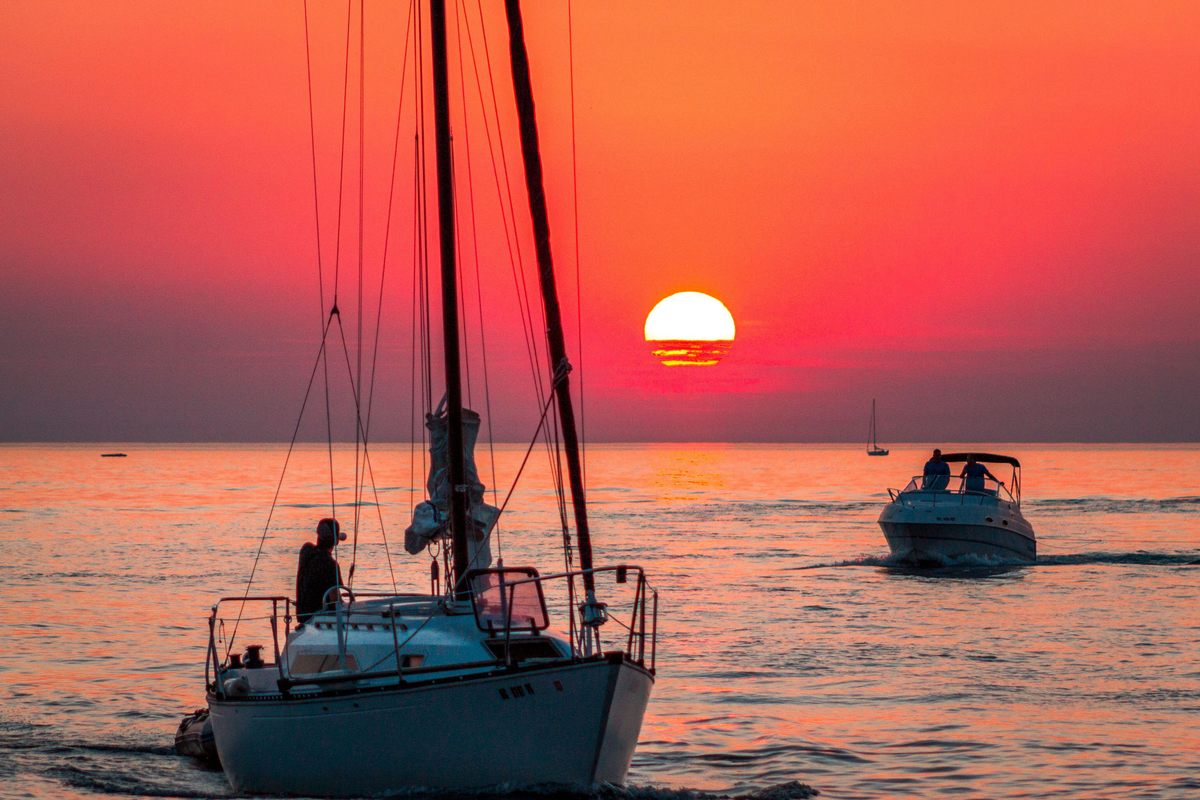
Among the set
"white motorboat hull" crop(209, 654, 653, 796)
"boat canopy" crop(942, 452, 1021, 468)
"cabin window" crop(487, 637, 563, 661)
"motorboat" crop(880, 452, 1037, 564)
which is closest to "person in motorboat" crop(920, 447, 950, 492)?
"motorboat" crop(880, 452, 1037, 564)

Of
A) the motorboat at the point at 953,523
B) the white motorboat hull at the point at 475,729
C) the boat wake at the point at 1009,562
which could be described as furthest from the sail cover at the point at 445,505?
the boat wake at the point at 1009,562

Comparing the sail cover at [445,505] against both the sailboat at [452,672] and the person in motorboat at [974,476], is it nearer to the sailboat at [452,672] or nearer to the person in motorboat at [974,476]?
the sailboat at [452,672]

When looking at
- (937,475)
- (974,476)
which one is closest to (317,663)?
(974,476)

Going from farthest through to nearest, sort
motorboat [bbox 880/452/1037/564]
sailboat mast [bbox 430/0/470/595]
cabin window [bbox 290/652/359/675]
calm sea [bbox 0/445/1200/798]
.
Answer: motorboat [bbox 880/452/1037/564] → calm sea [bbox 0/445/1200/798] → sailboat mast [bbox 430/0/470/595] → cabin window [bbox 290/652/359/675]

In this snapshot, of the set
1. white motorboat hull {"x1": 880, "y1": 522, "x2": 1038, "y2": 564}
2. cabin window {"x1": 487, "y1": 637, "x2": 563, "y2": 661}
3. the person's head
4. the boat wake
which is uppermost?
the person's head

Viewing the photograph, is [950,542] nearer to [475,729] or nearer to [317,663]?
[317,663]

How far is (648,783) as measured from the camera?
61.3 ft

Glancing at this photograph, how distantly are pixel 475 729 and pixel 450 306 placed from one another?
205 inches

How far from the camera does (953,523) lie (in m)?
46.9

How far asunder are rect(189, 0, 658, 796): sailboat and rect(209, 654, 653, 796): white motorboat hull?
14 mm

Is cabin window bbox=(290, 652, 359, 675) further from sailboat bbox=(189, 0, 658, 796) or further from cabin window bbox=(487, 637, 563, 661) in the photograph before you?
cabin window bbox=(487, 637, 563, 661)

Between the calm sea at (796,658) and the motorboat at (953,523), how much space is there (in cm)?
75

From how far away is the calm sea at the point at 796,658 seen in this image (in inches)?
778

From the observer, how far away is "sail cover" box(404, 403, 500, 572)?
18.5 meters
